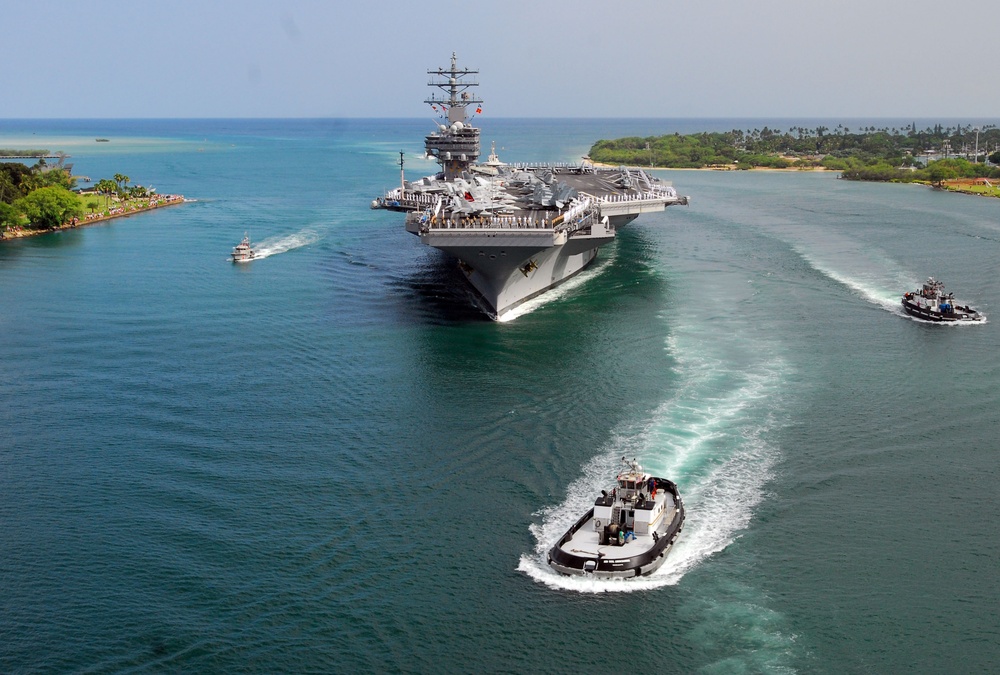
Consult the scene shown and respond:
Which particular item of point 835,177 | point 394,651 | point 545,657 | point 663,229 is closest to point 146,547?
point 394,651

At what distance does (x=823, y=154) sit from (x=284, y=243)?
403 feet

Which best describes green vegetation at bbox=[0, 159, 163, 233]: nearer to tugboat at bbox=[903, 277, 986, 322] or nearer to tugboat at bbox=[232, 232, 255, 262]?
tugboat at bbox=[232, 232, 255, 262]

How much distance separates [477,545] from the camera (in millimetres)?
25547

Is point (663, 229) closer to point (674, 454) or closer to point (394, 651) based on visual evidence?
point (674, 454)

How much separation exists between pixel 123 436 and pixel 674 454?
17.6m

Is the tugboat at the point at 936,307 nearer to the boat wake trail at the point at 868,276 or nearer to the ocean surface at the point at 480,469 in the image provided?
the boat wake trail at the point at 868,276

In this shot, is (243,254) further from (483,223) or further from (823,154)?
(823,154)

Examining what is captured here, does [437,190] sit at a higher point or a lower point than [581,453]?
higher

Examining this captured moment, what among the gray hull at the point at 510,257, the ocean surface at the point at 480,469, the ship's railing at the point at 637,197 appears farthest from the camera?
the ship's railing at the point at 637,197

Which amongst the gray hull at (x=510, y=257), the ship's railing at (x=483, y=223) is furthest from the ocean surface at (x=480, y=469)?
the ship's railing at (x=483, y=223)

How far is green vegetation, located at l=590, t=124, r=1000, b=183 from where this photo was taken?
130 meters

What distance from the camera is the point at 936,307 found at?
48.5 meters

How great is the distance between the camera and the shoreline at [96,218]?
8068 centimetres

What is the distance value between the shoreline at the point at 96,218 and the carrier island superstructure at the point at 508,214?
3212cm
